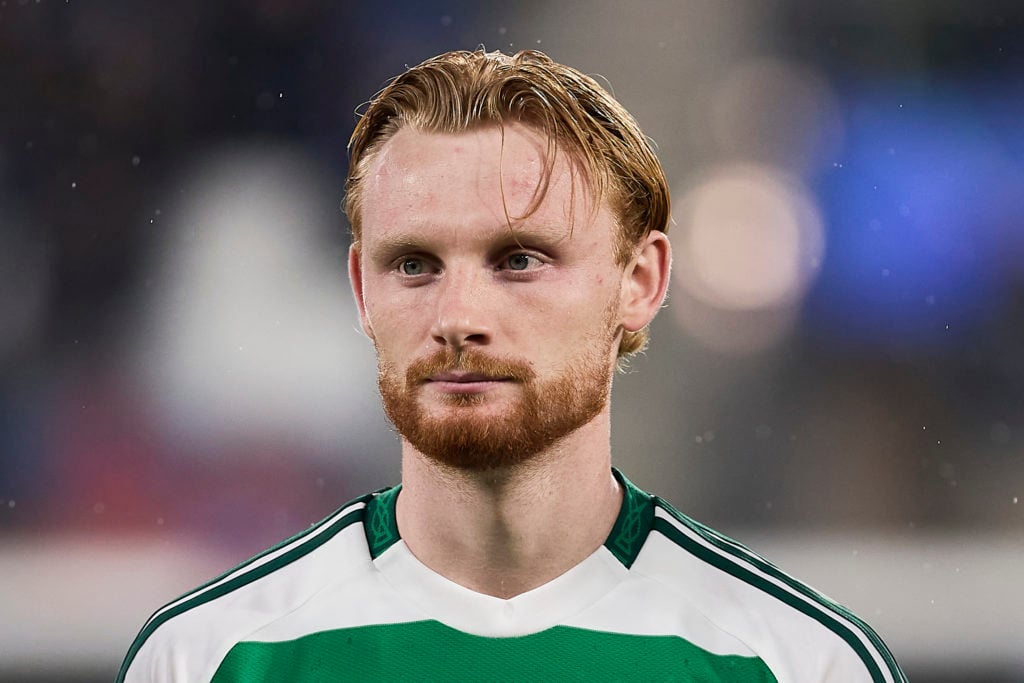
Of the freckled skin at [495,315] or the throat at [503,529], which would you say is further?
the throat at [503,529]

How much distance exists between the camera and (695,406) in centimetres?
603

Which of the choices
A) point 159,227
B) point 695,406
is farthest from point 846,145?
point 159,227

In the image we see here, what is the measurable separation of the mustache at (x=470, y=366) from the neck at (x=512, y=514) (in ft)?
0.53

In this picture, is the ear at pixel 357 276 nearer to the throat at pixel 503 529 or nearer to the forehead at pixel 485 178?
the forehead at pixel 485 178

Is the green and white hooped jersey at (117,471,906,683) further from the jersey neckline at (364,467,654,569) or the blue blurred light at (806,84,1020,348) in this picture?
the blue blurred light at (806,84,1020,348)

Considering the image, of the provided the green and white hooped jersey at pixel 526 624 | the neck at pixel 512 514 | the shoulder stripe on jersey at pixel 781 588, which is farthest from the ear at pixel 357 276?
the shoulder stripe on jersey at pixel 781 588

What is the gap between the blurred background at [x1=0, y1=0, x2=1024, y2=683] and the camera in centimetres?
570

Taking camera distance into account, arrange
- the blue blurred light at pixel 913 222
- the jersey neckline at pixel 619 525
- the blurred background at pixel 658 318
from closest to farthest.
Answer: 1. the jersey neckline at pixel 619 525
2. the blurred background at pixel 658 318
3. the blue blurred light at pixel 913 222

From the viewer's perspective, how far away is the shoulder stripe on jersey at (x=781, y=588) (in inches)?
77.9

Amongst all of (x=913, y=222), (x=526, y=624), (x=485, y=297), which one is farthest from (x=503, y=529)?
(x=913, y=222)

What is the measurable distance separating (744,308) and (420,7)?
2.36 metres

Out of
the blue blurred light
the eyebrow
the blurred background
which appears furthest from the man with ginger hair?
the blue blurred light

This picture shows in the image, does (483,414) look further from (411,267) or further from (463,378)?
(411,267)

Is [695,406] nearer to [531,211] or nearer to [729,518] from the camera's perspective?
[729,518]
